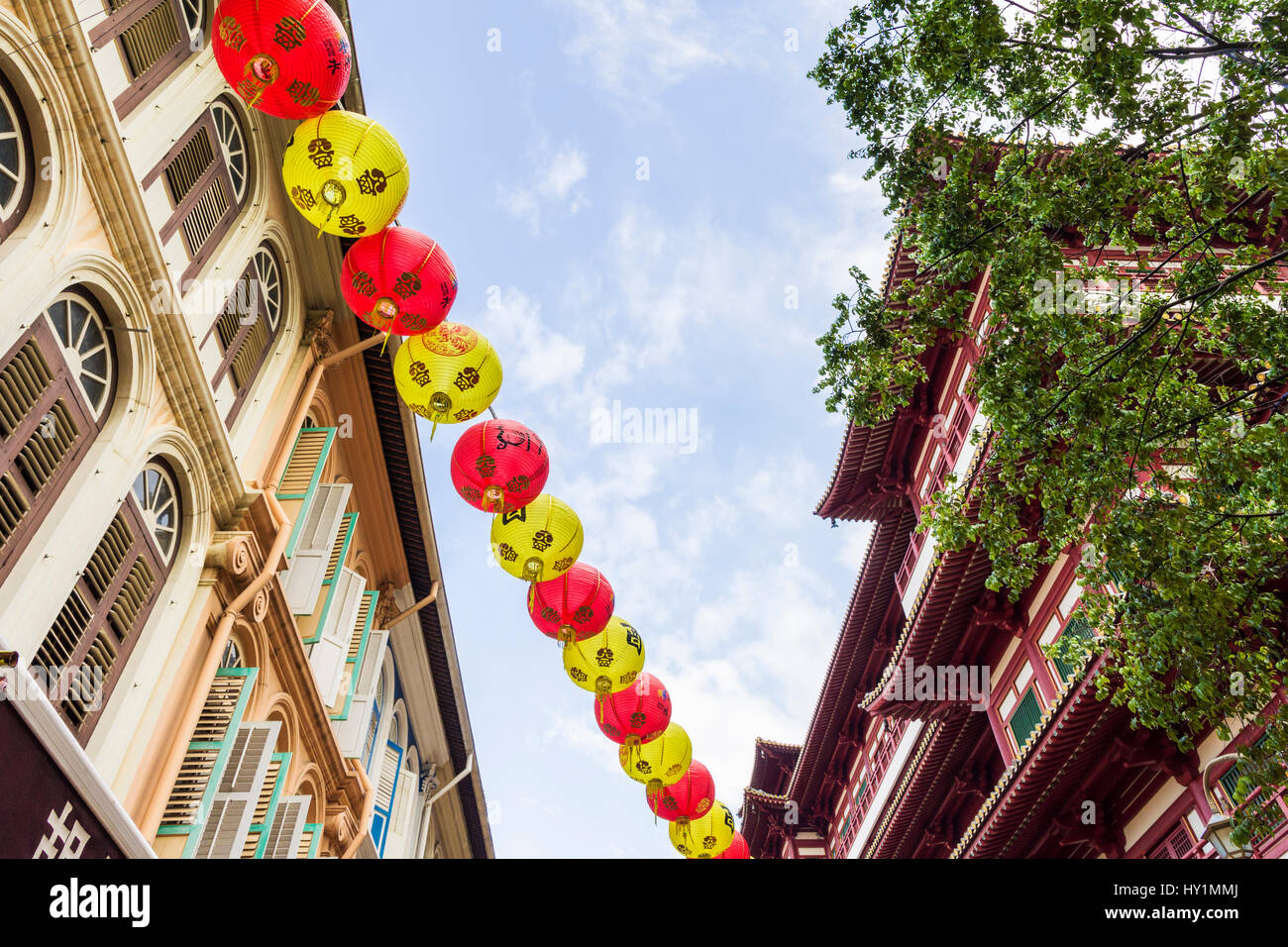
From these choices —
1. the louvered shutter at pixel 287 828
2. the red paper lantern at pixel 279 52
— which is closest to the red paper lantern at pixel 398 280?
the red paper lantern at pixel 279 52

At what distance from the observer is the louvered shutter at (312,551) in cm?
1034

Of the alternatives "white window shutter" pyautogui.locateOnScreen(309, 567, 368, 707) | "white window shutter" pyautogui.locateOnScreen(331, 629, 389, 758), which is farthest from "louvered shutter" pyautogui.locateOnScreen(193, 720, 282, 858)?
"white window shutter" pyautogui.locateOnScreen(331, 629, 389, 758)

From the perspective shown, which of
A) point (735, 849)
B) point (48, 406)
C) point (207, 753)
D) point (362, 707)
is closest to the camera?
point (48, 406)

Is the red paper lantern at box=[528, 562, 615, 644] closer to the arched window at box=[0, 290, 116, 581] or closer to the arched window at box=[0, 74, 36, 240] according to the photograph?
the arched window at box=[0, 290, 116, 581]

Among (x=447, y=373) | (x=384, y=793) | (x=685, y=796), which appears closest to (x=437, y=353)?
(x=447, y=373)

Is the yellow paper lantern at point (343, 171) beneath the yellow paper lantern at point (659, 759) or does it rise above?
above

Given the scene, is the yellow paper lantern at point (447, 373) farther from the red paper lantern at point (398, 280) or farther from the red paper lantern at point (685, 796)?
the red paper lantern at point (685, 796)

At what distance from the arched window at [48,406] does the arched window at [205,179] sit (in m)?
1.44

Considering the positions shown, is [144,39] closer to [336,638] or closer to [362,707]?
[336,638]

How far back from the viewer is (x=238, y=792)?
829 centimetres

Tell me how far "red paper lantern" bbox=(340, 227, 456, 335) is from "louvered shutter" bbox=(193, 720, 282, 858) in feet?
14.6

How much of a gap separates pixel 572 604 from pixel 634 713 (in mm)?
2368

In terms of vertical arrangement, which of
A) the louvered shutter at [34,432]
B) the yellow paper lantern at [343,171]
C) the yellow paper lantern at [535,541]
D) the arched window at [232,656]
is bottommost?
the louvered shutter at [34,432]
